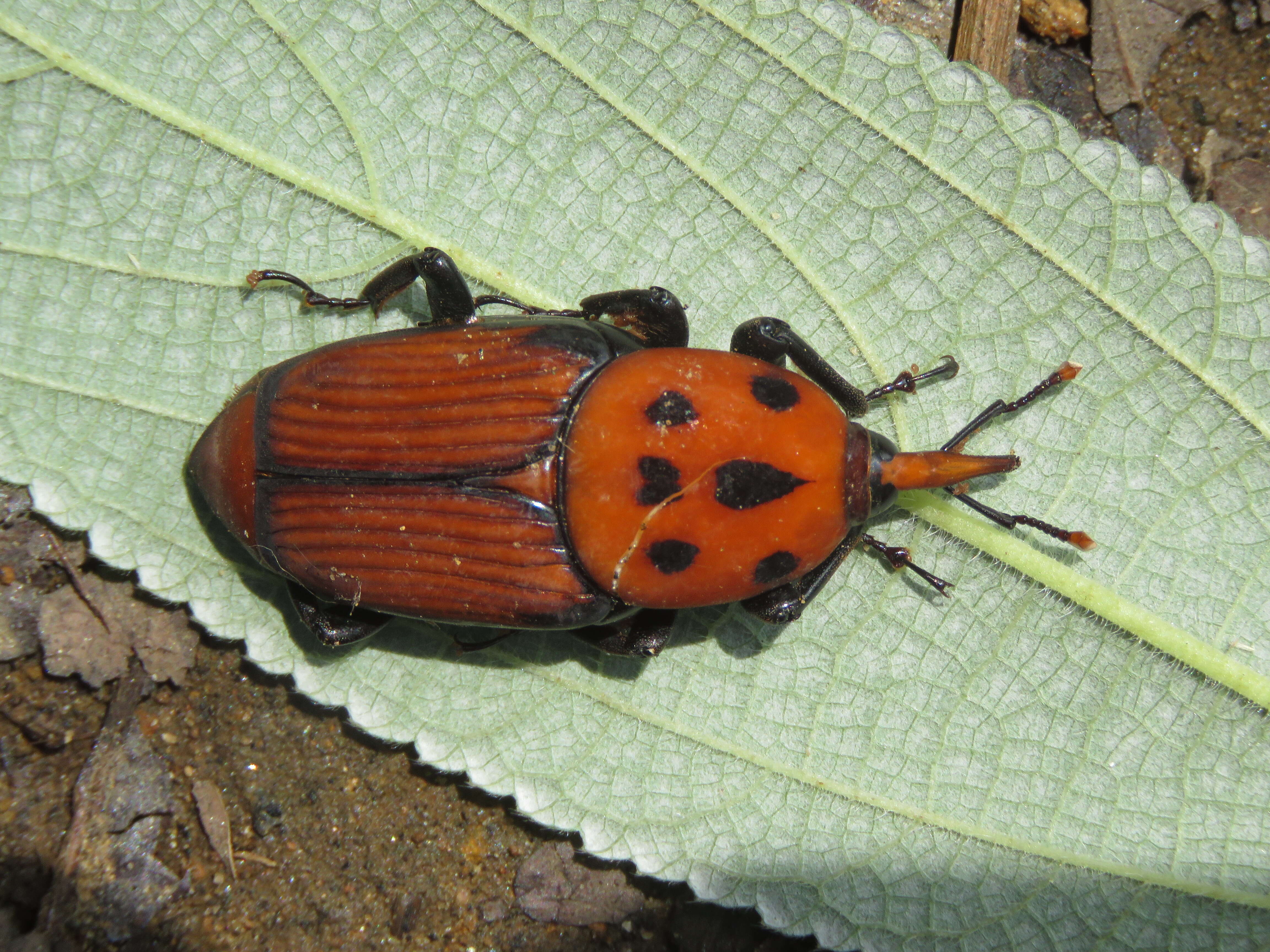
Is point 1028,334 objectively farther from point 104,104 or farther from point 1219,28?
point 104,104

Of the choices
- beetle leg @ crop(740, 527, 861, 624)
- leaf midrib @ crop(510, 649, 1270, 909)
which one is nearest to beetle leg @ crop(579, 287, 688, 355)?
beetle leg @ crop(740, 527, 861, 624)

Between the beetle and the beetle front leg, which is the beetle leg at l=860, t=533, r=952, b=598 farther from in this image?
the beetle front leg

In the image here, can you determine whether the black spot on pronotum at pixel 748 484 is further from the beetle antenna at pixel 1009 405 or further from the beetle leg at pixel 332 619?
the beetle leg at pixel 332 619

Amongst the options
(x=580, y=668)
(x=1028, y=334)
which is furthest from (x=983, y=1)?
(x=580, y=668)

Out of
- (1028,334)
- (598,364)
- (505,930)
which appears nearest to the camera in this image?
(598,364)

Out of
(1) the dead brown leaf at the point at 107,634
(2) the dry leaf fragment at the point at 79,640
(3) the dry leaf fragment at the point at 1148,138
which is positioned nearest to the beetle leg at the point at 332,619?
(1) the dead brown leaf at the point at 107,634

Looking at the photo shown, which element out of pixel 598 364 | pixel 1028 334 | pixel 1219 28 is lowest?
pixel 598 364
